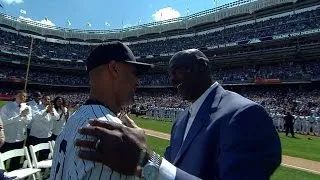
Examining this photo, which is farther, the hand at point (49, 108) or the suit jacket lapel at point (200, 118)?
the hand at point (49, 108)

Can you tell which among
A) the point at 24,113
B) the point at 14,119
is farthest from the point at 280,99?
the point at 14,119

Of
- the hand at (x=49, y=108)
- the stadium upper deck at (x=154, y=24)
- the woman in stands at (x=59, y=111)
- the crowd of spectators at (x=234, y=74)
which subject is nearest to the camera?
the hand at (x=49, y=108)

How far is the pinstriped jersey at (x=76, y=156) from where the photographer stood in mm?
1751

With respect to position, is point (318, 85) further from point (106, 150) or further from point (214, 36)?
point (106, 150)

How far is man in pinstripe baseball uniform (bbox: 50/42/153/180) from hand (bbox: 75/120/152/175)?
1.40 ft

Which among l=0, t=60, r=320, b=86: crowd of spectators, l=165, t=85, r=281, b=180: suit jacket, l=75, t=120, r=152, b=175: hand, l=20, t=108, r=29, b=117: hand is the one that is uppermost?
l=75, t=120, r=152, b=175: hand

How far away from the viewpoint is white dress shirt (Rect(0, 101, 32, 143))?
1047cm

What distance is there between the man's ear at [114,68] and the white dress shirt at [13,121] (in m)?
9.06

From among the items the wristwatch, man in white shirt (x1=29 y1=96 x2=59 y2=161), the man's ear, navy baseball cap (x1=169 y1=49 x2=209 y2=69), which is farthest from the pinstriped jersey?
man in white shirt (x1=29 y1=96 x2=59 y2=161)

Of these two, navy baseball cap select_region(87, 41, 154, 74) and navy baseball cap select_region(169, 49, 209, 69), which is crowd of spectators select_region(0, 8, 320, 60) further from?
navy baseball cap select_region(87, 41, 154, 74)

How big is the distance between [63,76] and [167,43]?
24154 mm

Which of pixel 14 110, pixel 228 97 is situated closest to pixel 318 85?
pixel 14 110

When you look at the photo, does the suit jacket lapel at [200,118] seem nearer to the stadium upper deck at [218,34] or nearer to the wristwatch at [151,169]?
the wristwatch at [151,169]

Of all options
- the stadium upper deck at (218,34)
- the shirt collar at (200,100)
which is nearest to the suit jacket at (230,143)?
the shirt collar at (200,100)
